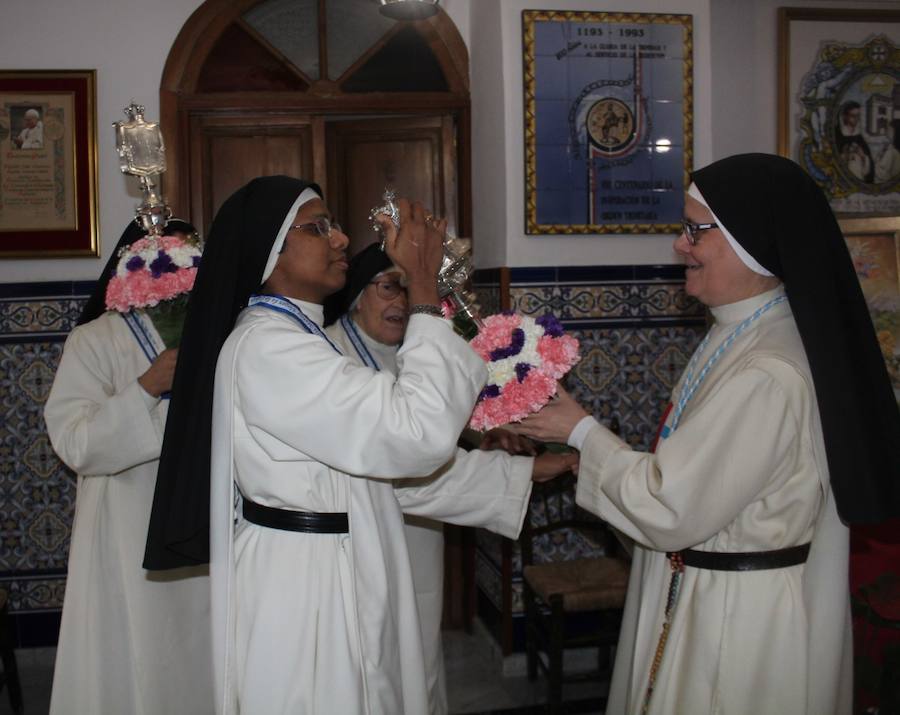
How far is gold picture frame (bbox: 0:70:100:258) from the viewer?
4.73 metres

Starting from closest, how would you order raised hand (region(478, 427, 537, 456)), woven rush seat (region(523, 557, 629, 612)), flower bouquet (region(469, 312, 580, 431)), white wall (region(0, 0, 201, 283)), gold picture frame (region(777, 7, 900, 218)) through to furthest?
flower bouquet (region(469, 312, 580, 431))
raised hand (region(478, 427, 537, 456))
woven rush seat (region(523, 557, 629, 612))
white wall (region(0, 0, 201, 283))
gold picture frame (region(777, 7, 900, 218))

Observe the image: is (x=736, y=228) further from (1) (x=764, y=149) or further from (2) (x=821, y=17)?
(2) (x=821, y=17)

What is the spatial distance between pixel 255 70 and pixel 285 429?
10.9 feet

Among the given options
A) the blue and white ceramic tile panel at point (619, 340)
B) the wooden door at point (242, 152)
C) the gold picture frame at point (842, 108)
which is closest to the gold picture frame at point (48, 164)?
the wooden door at point (242, 152)

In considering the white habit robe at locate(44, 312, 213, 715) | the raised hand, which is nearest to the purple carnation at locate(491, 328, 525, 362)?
the raised hand

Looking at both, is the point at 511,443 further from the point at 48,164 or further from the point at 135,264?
the point at 48,164

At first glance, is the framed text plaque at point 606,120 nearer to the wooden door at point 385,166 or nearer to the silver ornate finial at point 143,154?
the wooden door at point 385,166

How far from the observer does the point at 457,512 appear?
2.91 metres

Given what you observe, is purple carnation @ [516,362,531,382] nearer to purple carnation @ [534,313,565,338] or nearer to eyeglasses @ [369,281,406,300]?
purple carnation @ [534,313,565,338]

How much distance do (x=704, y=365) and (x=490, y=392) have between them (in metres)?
0.59

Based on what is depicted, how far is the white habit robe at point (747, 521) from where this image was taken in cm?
221

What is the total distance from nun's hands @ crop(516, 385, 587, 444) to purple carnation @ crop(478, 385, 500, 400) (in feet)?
0.45

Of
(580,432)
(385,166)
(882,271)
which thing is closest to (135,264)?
(580,432)

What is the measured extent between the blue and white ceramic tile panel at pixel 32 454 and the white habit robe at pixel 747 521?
3431mm
